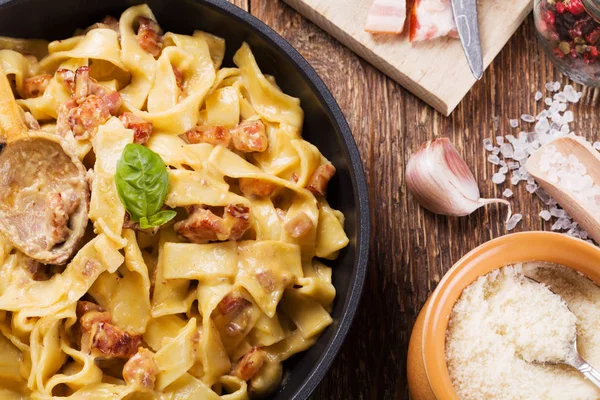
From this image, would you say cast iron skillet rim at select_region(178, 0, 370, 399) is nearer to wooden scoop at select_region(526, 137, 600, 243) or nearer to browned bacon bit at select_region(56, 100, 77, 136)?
browned bacon bit at select_region(56, 100, 77, 136)

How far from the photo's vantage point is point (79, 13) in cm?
410

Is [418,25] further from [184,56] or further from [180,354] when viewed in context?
[180,354]

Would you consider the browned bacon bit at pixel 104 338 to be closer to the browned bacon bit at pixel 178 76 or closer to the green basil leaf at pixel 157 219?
the green basil leaf at pixel 157 219

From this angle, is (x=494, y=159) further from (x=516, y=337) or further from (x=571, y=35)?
(x=516, y=337)

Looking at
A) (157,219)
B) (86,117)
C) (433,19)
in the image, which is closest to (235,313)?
(157,219)

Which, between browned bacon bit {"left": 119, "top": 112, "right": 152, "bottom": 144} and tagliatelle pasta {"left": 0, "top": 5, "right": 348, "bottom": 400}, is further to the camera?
browned bacon bit {"left": 119, "top": 112, "right": 152, "bottom": 144}

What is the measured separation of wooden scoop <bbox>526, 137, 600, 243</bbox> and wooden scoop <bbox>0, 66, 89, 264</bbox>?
7.65 ft

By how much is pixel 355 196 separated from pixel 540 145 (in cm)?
132

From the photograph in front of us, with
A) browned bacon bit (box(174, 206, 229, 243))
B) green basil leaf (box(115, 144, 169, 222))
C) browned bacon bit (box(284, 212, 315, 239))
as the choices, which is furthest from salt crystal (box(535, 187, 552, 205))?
green basil leaf (box(115, 144, 169, 222))

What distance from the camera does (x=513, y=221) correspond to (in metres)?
4.48


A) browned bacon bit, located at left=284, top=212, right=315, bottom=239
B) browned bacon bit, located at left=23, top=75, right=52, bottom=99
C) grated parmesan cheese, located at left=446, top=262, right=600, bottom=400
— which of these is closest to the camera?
grated parmesan cheese, located at left=446, top=262, right=600, bottom=400

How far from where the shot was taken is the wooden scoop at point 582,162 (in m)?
4.34

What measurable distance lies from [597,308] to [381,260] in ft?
3.67

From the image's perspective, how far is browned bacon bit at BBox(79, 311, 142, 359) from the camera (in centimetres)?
354
